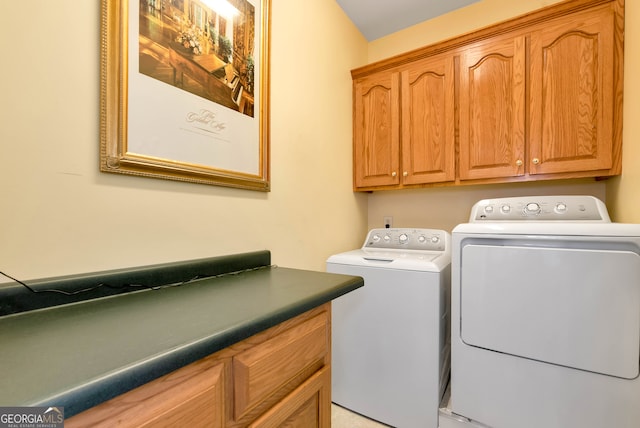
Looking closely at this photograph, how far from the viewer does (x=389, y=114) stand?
2107mm

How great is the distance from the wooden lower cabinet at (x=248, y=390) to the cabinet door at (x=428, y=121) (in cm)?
141

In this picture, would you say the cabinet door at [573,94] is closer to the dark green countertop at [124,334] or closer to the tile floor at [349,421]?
the dark green countertop at [124,334]

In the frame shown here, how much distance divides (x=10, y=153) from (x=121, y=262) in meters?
0.39

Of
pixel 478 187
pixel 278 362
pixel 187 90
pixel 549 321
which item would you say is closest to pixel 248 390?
pixel 278 362

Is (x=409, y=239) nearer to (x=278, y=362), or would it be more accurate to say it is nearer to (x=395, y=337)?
(x=395, y=337)

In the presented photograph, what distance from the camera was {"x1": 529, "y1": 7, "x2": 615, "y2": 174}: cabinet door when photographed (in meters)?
1.46

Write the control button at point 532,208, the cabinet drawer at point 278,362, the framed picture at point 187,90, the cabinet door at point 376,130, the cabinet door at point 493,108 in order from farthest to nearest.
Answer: the cabinet door at point 376,130 → the cabinet door at point 493,108 → the control button at point 532,208 → the framed picture at point 187,90 → the cabinet drawer at point 278,362

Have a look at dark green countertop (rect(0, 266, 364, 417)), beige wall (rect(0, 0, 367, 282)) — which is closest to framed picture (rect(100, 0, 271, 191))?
beige wall (rect(0, 0, 367, 282))

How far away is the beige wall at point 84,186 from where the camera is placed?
2.26 feet

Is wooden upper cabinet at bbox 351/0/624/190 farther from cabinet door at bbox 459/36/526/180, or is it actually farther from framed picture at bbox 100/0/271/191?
framed picture at bbox 100/0/271/191

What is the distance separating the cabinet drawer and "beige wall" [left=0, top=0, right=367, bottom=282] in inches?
20.9

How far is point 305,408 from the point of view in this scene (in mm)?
854

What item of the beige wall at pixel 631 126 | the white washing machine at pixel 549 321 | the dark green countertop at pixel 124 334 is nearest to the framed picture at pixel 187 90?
the dark green countertop at pixel 124 334

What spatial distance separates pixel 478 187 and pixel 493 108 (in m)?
0.59
